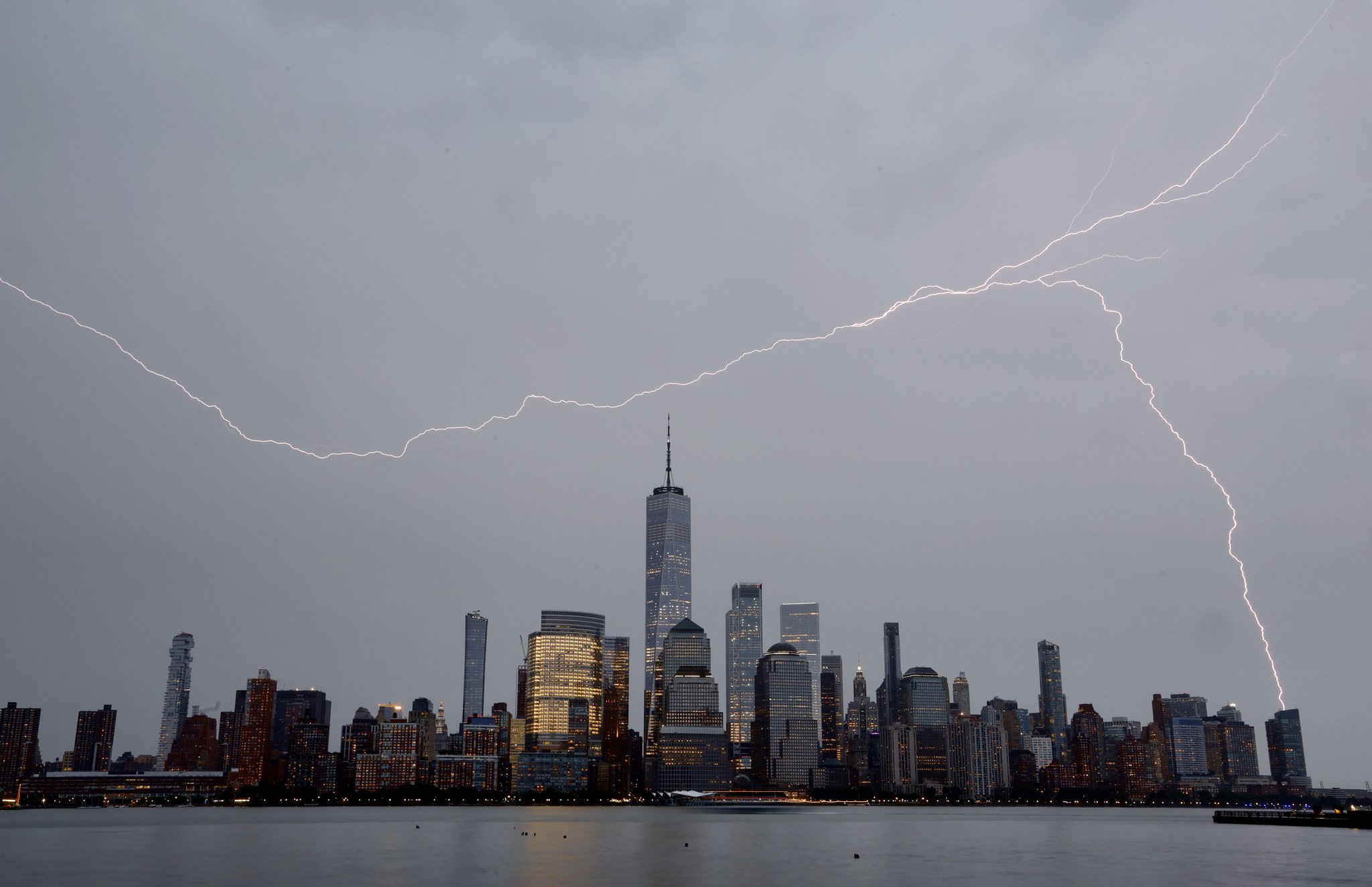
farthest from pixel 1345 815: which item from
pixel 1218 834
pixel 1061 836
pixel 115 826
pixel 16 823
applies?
pixel 16 823

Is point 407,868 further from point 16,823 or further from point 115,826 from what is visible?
point 16,823

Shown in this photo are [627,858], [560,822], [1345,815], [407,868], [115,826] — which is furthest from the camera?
[560,822]

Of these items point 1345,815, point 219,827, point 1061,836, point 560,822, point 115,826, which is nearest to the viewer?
point 1061,836

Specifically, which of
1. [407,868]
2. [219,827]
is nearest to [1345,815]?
[407,868]

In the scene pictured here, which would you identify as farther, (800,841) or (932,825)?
(932,825)

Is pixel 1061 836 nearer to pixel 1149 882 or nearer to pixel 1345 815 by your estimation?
pixel 1345 815

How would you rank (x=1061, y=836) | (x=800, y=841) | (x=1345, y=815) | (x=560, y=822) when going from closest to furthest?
(x=800, y=841), (x=1061, y=836), (x=1345, y=815), (x=560, y=822)
